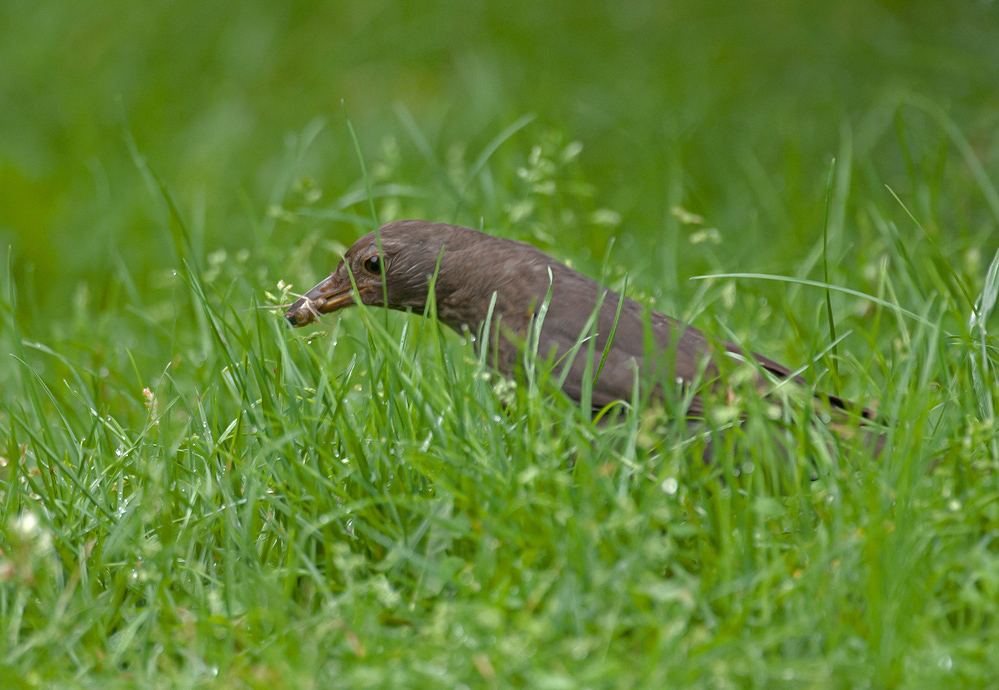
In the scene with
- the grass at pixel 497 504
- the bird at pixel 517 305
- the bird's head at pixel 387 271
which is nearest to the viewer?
the grass at pixel 497 504

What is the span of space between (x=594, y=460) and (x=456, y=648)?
566 mm

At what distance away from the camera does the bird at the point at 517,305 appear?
2.88 m

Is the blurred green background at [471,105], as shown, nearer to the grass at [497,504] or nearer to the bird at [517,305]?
the grass at [497,504]

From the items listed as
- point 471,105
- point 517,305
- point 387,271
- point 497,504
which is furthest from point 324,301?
point 471,105

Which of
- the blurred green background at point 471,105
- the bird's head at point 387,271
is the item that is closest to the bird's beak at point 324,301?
the bird's head at point 387,271

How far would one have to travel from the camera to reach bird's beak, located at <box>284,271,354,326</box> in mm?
3389

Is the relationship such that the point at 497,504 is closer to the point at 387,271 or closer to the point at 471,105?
the point at 387,271

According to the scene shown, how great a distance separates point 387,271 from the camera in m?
3.31

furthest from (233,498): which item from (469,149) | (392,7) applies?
(392,7)

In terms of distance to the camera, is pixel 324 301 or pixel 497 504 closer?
pixel 497 504

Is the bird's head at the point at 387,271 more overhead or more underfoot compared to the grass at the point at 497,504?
more overhead

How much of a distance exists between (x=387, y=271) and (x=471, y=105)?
318 centimetres

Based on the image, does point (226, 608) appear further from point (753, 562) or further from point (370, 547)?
point (753, 562)

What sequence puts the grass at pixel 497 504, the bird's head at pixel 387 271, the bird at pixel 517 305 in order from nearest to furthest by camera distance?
the grass at pixel 497 504 < the bird at pixel 517 305 < the bird's head at pixel 387 271
